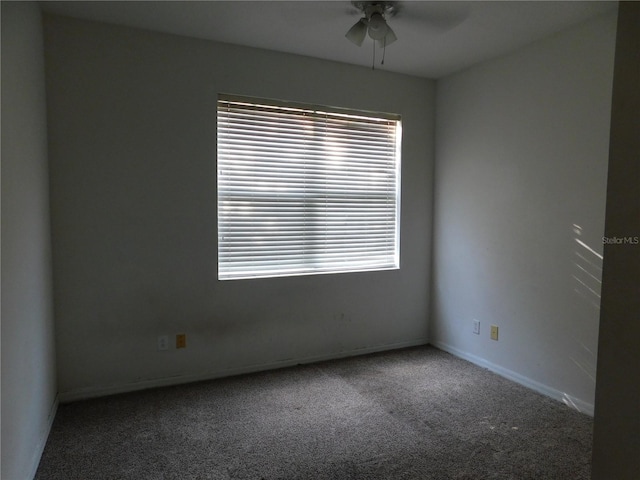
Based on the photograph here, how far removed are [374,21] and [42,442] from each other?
10.0 feet

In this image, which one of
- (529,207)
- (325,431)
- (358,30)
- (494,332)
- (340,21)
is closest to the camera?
(325,431)

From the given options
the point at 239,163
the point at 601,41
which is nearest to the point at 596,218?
the point at 601,41

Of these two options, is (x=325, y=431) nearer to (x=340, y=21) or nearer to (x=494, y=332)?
(x=494, y=332)

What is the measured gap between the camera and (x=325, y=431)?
2.48m

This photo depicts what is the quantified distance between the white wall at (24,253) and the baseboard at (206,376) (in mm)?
241

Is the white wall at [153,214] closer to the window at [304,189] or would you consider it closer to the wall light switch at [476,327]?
the window at [304,189]

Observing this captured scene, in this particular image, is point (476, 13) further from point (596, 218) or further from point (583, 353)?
point (583, 353)

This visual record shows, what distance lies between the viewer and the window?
3.27 meters

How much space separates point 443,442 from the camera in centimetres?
237

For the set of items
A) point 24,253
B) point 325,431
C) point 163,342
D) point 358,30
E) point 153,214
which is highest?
point 358,30

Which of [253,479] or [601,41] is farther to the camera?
[601,41]

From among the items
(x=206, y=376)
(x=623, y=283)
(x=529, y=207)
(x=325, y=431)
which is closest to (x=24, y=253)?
(x=206, y=376)

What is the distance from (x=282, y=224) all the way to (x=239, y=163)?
0.60 meters

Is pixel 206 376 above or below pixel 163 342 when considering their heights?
below
